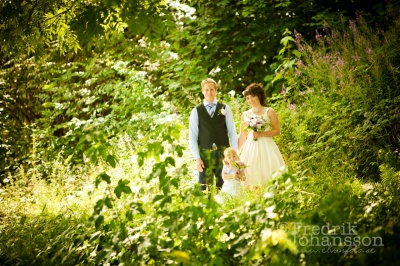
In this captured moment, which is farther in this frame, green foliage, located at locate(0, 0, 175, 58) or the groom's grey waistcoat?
the groom's grey waistcoat

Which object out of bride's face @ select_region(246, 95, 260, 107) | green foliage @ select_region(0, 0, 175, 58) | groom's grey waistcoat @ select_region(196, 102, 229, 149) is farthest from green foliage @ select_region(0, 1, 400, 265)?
bride's face @ select_region(246, 95, 260, 107)

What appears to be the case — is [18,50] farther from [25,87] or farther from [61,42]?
[25,87]

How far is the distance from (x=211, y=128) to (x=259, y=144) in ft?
2.34

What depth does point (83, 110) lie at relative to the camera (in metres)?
9.45

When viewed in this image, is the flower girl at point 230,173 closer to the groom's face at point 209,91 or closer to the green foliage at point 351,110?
the groom's face at point 209,91

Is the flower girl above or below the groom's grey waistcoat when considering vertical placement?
below

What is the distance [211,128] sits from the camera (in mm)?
5316

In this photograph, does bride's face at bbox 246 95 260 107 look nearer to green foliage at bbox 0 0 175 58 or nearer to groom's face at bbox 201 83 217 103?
groom's face at bbox 201 83 217 103

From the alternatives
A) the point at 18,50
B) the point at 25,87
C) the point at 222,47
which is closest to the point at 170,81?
the point at 222,47

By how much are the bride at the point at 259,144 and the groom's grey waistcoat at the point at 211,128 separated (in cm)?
38

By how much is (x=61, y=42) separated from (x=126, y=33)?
6091 millimetres

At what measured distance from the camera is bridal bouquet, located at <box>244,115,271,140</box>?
5.32 metres

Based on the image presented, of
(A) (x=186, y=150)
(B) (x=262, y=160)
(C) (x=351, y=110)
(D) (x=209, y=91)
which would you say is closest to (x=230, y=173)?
(B) (x=262, y=160)

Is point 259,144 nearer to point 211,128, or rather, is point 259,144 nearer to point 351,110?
point 211,128
